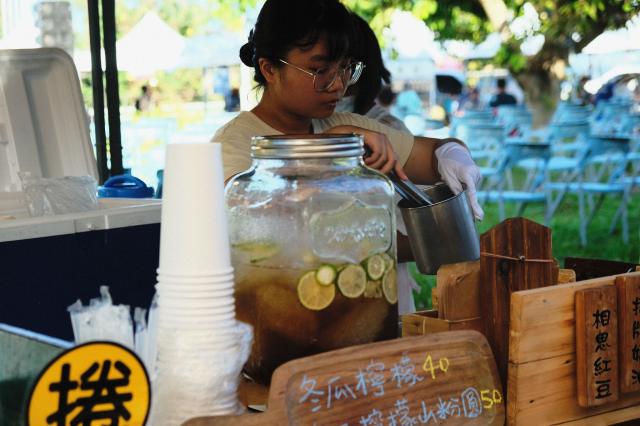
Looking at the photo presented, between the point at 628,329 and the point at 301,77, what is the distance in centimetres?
71

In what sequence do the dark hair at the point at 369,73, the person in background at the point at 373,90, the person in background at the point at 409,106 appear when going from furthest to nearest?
the person in background at the point at 409,106 → the dark hair at the point at 369,73 → the person in background at the point at 373,90

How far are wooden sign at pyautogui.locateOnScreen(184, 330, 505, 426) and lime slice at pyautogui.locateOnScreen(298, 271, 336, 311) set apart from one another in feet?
0.28

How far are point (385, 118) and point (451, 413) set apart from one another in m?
1.76

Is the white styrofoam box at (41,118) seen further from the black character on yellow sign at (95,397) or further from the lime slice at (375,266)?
the black character on yellow sign at (95,397)

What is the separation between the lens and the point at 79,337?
88 centimetres

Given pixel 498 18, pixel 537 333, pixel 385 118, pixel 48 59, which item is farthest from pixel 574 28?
pixel 537 333

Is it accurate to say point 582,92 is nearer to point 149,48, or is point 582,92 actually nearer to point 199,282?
point 149,48

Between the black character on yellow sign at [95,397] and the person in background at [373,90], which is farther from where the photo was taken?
the person in background at [373,90]

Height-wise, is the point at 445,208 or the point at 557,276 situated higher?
the point at 445,208

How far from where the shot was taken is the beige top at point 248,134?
1600 millimetres

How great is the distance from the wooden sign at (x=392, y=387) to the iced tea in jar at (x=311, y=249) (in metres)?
0.08

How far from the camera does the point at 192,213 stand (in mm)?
953

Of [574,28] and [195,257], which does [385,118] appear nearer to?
[195,257]

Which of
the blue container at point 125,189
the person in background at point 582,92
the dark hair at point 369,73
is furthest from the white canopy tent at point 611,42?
the blue container at point 125,189
